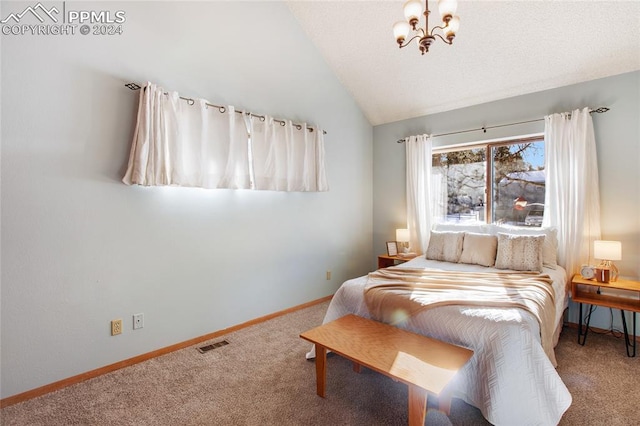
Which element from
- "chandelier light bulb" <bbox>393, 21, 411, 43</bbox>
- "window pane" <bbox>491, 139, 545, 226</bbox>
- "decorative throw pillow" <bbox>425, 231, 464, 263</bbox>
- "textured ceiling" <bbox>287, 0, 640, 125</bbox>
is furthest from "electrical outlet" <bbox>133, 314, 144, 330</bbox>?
"window pane" <bbox>491, 139, 545, 226</bbox>

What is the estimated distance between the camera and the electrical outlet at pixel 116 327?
2350 mm

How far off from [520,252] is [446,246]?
0.71 m

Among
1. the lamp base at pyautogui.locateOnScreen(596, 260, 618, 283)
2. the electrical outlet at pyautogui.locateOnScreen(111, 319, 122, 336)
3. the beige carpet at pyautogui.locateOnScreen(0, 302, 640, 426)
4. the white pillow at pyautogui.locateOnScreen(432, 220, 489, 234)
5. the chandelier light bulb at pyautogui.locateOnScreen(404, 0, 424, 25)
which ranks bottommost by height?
the beige carpet at pyautogui.locateOnScreen(0, 302, 640, 426)

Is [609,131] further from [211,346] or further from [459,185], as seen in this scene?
[211,346]

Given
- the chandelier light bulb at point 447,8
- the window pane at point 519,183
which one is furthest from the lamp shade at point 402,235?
the chandelier light bulb at point 447,8

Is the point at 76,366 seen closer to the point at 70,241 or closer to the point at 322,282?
the point at 70,241

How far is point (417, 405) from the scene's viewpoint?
4.95 feet

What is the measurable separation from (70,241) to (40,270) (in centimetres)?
24

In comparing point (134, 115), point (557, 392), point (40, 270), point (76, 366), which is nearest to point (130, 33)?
point (134, 115)

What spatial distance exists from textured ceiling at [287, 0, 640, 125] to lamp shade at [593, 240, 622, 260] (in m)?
1.61

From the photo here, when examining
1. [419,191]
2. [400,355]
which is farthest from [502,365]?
[419,191]

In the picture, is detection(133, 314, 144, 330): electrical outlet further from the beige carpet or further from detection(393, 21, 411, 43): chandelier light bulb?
detection(393, 21, 411, 43): chandelier light bulb

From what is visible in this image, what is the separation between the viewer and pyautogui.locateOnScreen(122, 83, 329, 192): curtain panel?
2.37 meters

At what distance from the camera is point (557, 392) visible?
161cm
